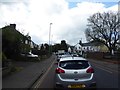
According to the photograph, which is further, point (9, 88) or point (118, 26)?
point (118, 26)

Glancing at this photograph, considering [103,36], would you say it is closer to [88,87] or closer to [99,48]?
[99,48]

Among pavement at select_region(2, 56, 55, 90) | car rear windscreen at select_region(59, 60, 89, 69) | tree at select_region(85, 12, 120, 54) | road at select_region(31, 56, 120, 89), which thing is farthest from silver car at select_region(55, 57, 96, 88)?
tree at select_region(85, 12, 120, 54)

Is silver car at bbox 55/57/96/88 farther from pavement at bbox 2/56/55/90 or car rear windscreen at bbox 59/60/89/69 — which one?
pavement at bbox 2/56/55/90

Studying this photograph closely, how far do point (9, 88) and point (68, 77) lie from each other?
3010 millimetres

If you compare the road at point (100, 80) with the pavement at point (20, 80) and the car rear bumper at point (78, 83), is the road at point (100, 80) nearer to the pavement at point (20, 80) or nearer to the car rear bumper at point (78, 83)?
the pavement at point (20, 80)

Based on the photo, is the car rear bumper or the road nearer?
the car rear bumper

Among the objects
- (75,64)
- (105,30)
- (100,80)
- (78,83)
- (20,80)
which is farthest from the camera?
(105,30)

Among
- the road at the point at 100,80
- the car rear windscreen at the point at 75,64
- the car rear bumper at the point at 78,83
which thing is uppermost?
the car rear windscreen at the point at 75,64

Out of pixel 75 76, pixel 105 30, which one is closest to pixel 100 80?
pixel 75 76

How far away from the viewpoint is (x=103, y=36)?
83.0 m

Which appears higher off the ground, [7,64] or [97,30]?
[97,30]

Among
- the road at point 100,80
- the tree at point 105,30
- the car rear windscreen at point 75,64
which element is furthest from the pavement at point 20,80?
the tree at point 105,30

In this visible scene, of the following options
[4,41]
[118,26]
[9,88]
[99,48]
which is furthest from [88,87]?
[99,48]

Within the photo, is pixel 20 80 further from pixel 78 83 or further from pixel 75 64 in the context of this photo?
pixel 78 83
